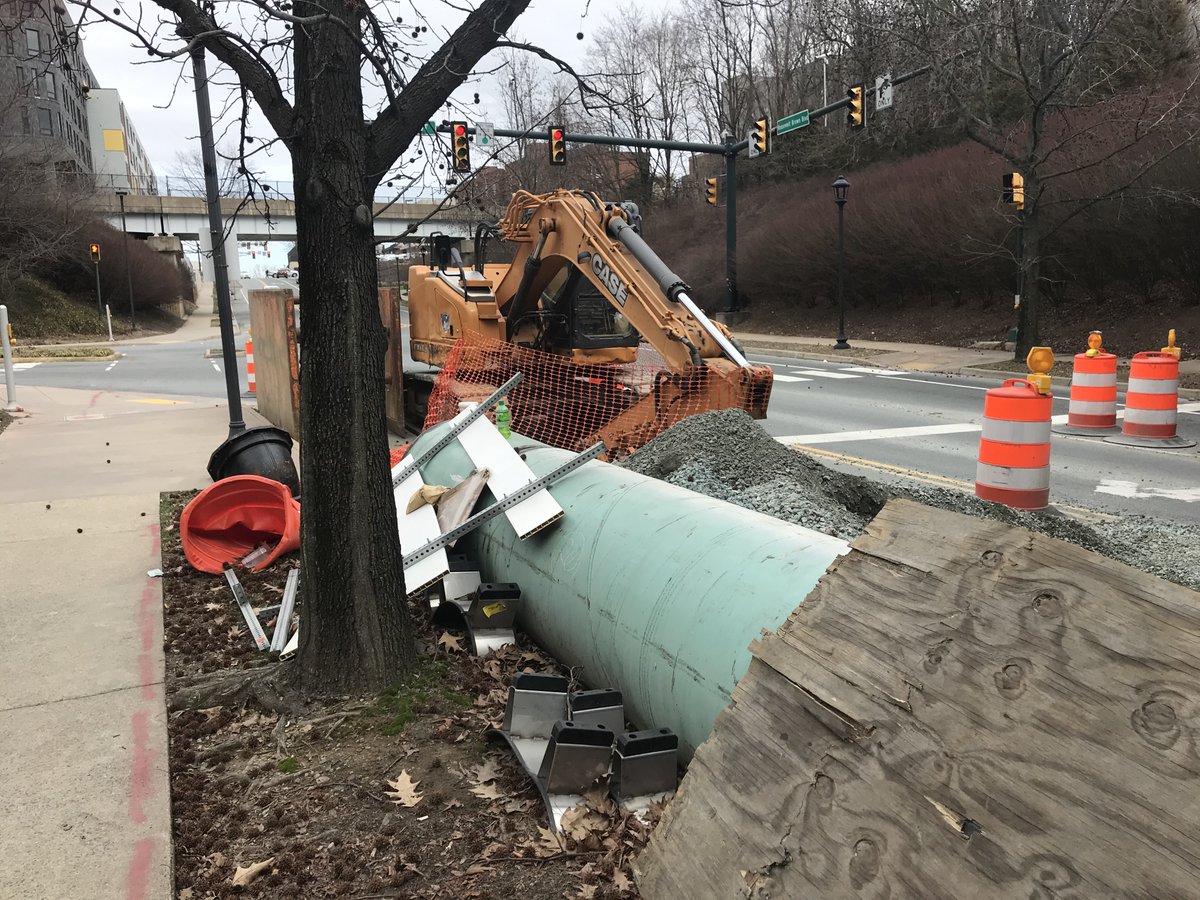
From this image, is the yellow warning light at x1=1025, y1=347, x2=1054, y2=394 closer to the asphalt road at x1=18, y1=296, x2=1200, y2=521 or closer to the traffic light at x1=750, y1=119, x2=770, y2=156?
the asphalt road at x1=18, y1=296, x2=1200, y2=521

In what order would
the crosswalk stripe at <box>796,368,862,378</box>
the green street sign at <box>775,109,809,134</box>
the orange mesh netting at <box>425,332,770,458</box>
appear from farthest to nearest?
the green street sign at <box>775,109,809,134</box>, the crosswalk stripe at <box>796,368,862,378</box>, the orange mesh netting at <box>425,332,770,458</box>

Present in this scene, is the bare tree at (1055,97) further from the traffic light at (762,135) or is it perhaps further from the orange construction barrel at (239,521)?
the orange construction barrel at (239,521)

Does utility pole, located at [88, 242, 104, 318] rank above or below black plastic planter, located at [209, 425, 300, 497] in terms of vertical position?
above

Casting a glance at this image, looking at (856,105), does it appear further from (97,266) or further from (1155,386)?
(97,266)

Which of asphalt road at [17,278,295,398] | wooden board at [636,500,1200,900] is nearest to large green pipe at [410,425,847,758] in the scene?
wooden board at [636,500,1200,900]

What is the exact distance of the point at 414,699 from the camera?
170 inches

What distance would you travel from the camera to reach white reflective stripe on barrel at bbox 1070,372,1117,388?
38.8ft

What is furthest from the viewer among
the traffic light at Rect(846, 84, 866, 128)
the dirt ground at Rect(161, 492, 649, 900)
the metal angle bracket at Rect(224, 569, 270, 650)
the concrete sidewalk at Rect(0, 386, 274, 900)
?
the traffic light at Rect(846, 84, 866, 128)

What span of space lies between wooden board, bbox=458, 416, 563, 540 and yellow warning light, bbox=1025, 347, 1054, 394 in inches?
162

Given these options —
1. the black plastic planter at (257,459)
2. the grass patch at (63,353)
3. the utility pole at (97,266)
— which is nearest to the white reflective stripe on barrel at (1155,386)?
the black plastic planter at (257,459)

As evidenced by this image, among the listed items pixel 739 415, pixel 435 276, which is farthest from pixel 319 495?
pixel 435 276

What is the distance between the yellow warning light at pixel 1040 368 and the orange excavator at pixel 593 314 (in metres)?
2.11

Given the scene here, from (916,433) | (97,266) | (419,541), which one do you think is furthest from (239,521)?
(97,266)

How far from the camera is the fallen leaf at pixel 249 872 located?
3.05 metres
